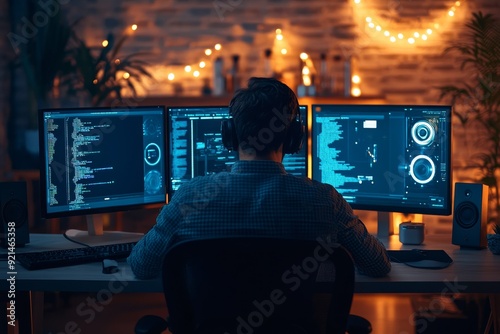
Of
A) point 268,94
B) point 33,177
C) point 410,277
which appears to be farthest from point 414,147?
point 33,177

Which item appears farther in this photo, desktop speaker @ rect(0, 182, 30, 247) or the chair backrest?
desktop speaker @ rect(0, 182, 30, 247)

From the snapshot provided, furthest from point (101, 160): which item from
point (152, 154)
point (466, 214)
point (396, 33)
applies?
point (396, 33)

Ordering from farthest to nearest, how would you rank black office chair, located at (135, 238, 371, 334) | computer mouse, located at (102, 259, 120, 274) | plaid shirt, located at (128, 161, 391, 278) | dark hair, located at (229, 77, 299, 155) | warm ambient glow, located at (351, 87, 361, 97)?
warm ambient glow, located at (351, 87, 361, 97), computer mouse, located at (102, 259, 120, 274), dark hair, located at (229, 77, 299, 155), plaid shirt, located at (128, 161, 391, 278), black office chair, located at (135, 238, 371, 334)

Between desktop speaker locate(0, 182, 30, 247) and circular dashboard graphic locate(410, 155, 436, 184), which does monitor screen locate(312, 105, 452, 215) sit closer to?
circular dashboard graphic locate(410, 155, 436, 184)

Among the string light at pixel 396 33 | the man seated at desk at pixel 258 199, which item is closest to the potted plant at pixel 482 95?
the string light at pixel 396 33

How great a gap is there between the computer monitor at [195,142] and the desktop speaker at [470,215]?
2.10 feet

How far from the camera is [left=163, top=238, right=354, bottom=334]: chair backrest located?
1.67 metres

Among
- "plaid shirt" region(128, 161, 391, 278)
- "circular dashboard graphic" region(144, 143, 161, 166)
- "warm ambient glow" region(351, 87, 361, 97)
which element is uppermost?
"warm ambient glow" region(351, 87, 361, 97)

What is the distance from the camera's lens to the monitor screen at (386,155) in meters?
2.78

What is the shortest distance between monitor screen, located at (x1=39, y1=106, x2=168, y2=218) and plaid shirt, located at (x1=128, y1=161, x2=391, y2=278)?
32.0 inches

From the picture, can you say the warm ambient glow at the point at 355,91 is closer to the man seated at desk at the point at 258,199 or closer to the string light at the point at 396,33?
the string light at the point at 396,33

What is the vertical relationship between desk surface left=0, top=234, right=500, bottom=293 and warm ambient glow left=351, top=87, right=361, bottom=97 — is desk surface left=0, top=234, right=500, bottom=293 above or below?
below

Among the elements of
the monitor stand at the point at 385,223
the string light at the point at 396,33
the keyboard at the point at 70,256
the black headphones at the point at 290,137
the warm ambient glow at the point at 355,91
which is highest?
the string light at the point at 396,33

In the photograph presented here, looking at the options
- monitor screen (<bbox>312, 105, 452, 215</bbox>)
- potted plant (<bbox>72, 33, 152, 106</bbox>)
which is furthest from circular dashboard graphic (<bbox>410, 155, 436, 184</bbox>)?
potted plant (<bbox>72, 33, 152, 106</bbox>)
